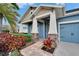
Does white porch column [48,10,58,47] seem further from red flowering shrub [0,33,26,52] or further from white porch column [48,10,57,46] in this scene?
red flowering shrub [0,33,26,52]

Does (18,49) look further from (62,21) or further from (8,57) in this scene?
(62,21)

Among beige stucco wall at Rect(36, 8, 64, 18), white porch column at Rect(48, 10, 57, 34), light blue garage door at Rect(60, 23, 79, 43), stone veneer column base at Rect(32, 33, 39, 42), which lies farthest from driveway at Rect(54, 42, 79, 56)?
beige stucco wall at Rect(36, 8, 64, 18)

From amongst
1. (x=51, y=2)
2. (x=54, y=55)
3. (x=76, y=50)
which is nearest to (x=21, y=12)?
(x=51, y=2)

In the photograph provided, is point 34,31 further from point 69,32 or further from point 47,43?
point 69,32

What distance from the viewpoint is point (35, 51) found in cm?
392

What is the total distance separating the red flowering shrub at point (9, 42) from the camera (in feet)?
12.9

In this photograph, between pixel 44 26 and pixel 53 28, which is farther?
pixel 44 26

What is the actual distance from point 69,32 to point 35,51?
110cm

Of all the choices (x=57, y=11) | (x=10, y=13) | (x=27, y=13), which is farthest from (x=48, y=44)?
(x=10, y=13)

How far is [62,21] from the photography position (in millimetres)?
4098

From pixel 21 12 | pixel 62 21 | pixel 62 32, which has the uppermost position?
pixel 21 12

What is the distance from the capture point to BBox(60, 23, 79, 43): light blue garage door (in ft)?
13.1

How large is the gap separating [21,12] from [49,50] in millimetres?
1317

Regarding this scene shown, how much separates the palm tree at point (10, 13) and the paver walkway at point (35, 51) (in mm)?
668
